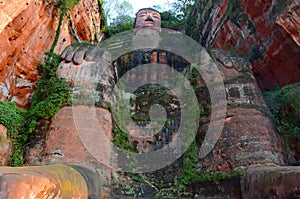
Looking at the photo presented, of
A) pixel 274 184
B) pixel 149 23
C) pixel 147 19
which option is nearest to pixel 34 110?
pixel 274 184

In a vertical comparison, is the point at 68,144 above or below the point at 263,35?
below

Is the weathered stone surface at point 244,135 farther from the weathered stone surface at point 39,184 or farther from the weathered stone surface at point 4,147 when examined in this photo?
the weathered stone surface at point 4,147

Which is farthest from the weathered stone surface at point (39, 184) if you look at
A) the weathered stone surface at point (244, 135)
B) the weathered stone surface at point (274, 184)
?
the weathered stone surface at point (244, 135)

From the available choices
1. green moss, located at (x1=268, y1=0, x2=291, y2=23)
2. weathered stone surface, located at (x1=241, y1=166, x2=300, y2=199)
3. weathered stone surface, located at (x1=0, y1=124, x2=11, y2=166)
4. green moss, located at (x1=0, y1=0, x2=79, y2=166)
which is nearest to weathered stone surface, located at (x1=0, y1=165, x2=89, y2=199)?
weathered stone surface, located at (x1=241, y1=166, x2=300, y2=199)

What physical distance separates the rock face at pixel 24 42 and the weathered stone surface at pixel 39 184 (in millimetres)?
4097

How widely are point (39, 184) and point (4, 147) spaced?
460 cm

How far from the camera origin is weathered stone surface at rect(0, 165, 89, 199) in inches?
Result: 101

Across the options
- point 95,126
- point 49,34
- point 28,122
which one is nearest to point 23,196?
point 95,126

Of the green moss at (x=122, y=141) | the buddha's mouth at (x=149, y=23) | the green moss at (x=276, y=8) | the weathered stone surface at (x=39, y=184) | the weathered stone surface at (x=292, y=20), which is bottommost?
the weathered stone surface at (x=39, y=184)

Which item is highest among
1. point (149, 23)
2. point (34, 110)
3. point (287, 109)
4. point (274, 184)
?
point (149, 23)

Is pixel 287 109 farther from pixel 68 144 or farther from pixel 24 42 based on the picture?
pixel 24 42

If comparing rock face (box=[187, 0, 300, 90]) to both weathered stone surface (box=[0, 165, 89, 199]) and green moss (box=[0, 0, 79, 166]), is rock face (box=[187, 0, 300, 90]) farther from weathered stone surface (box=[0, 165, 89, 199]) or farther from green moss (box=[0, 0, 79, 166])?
weathered stone surface (box=[0, 165, 89, 199])

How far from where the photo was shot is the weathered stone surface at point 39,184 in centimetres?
256

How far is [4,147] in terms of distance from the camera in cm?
668
